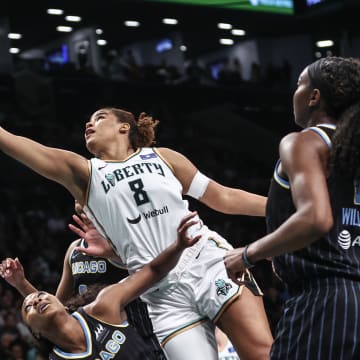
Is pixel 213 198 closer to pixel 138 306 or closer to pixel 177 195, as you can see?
pixel 177 195

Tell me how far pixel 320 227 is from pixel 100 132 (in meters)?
1.99

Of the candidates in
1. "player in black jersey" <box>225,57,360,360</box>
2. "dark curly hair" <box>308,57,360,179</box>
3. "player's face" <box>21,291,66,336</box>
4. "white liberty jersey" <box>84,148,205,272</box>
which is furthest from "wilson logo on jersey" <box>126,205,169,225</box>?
"dark curly hair" <box>308,57,360,179</box>

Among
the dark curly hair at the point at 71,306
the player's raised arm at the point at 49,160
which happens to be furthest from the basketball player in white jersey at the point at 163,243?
the dark curly hair at the point at 71,306

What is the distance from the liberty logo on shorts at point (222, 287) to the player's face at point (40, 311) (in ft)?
2.52

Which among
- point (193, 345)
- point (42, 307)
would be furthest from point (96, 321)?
point (193, 345)

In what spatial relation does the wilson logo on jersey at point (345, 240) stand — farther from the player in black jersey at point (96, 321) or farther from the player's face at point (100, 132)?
the player's face at point (100, 132)

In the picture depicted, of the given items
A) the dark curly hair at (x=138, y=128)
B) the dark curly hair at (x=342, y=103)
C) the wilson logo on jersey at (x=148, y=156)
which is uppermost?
the dark curly hair at (x=342, y=103)

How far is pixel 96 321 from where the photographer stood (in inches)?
152

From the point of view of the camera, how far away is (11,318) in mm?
9297

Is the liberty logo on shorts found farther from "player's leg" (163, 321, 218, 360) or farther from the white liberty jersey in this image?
the white liberty jersey

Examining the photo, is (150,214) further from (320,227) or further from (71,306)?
(320,227)

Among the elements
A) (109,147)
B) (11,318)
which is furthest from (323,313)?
(11,318)

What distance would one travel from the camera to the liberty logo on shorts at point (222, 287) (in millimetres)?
3934

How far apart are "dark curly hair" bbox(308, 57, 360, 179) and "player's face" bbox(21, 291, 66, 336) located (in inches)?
64.5
